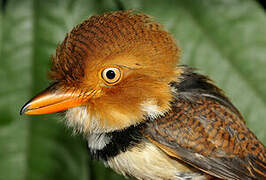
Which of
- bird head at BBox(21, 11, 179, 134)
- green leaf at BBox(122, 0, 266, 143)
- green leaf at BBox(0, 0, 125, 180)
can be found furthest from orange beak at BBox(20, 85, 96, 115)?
green leaf at BBox(122, 0, 266, 143)

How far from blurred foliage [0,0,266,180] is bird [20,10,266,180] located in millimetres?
212

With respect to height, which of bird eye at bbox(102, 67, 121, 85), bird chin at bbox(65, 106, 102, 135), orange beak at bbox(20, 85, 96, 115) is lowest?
bird chin at bbox(65, 106, 102, 135)

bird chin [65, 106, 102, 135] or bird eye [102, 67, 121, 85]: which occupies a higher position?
bird eye [102, 67, 121, 85]

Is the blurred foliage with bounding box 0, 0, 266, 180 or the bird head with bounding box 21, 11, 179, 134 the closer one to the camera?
the bird head with bounding box 21, 11, 179, 134

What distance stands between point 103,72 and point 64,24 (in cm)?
55

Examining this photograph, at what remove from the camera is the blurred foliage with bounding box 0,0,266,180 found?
230 cm

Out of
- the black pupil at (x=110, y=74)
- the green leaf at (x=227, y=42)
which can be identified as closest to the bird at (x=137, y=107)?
the black pupil at (x=110, y=74)

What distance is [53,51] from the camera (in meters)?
2.40

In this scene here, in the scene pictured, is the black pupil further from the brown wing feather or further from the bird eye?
the brown wing feather

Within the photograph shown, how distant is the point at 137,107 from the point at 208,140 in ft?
1.16

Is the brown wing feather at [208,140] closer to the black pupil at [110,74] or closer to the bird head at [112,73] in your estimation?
the bird head at [112,73]

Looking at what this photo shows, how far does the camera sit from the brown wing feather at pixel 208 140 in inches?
81.6

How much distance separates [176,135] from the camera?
81.7 inches

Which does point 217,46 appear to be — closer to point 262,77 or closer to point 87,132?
point 262,77
